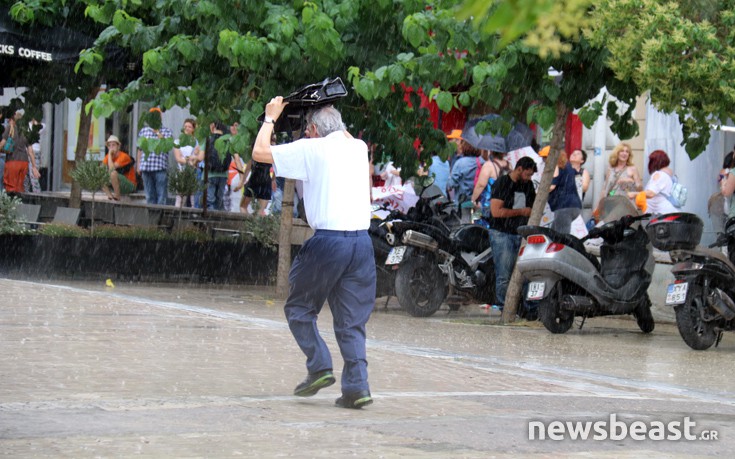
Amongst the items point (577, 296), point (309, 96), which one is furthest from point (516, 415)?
point (577, 296)

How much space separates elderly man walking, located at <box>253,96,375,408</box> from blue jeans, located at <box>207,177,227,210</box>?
53.6 feet

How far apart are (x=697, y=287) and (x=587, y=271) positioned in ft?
4.76

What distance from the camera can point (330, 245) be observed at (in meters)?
7.55

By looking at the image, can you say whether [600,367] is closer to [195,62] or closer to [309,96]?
[309,96]

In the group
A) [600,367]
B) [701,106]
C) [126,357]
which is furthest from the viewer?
[701,106]

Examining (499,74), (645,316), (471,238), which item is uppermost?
(499,74)

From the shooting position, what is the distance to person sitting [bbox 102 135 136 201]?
24109mm

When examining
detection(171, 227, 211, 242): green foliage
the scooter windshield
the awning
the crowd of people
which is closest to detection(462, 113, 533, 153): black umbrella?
the crowd of people

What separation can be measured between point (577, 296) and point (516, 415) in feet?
20.5

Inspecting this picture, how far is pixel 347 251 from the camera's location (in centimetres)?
756

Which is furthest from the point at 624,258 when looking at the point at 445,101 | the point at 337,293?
the point at 337,293

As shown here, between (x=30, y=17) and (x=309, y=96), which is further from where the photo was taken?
(x=30, y=17)

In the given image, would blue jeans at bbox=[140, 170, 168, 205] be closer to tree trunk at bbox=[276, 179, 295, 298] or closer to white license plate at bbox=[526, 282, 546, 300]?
tree trunk at bbox=[276, 179, 295, 298]

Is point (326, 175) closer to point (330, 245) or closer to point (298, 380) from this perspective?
point (330, 245)
